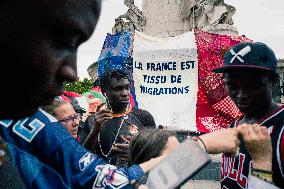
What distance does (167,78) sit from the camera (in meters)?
Answer: 6.61

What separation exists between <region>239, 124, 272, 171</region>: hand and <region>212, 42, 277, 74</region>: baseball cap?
0.64 metres

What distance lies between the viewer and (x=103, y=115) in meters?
3.15

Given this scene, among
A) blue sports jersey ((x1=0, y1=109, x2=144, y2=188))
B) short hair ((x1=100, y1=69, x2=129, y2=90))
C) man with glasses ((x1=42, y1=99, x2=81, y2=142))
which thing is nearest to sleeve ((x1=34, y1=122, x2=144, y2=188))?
blue sports jersey ((x1=0, y1=109, x2=144, y2=188))

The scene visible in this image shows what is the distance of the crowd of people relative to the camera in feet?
2.05

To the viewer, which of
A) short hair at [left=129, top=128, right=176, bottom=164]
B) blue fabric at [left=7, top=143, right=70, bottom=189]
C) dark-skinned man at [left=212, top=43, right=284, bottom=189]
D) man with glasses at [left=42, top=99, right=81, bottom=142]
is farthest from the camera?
man with glasses at [left=42, top=99, right=81, bottom=142]

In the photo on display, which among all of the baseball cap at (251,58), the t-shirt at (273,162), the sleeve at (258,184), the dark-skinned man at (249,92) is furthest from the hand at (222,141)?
the baseball cap at (251,58)

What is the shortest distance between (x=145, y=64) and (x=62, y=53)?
6.08 m

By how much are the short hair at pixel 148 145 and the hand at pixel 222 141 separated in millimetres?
412

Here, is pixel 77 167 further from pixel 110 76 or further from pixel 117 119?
pixel 110 76

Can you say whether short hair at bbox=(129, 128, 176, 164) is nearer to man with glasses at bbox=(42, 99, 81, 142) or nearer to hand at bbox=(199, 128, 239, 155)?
hand at bbox=(199, 128, 239, 155)

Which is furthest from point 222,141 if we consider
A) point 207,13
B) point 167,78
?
point 207,13

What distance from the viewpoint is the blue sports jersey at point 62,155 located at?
1480 millimetres

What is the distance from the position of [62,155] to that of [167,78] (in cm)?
513

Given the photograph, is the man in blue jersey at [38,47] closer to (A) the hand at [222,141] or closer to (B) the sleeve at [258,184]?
(A) the hand at [222,141]
